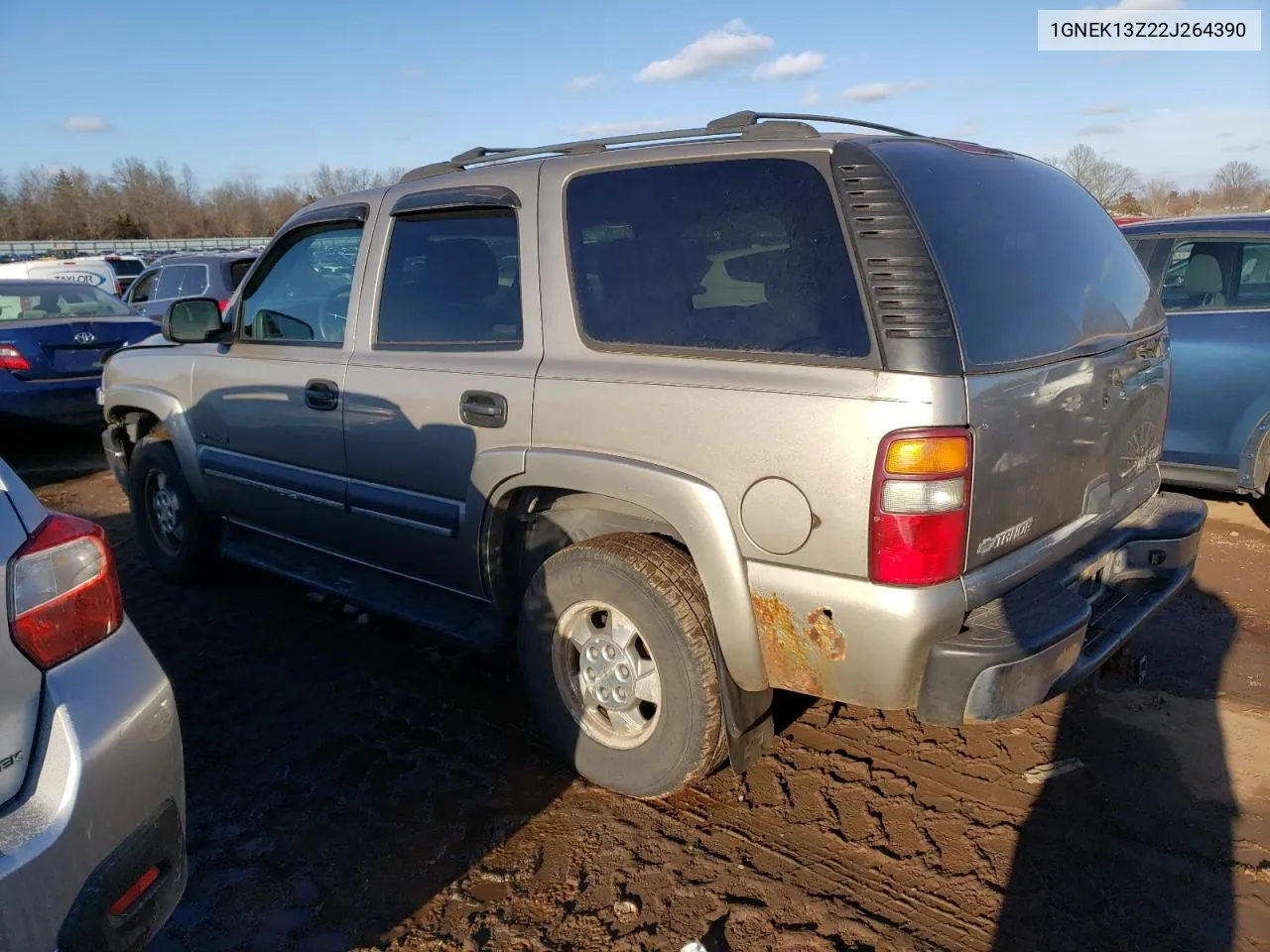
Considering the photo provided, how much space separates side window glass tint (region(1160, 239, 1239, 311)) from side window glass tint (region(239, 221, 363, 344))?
182 inches

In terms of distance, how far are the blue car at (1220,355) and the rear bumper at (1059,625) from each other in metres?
2.33

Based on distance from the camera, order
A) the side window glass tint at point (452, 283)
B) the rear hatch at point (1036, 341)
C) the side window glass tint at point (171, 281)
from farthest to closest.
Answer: the side window glass tint at point (171, 281) < the side window glass tint at point (452, 283) < the rear hatch at point (1036, 341)

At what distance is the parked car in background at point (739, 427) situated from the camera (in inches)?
92.4

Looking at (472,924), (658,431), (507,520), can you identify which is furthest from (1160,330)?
(472,924)

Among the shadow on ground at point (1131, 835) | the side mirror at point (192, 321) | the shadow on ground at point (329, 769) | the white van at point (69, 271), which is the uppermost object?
the white van at point (69, 271)

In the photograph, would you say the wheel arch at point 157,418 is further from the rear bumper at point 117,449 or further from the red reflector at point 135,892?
the red reflector at point 135,892

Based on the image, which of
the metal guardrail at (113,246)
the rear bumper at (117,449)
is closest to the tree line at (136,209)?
the metal guardrail at (113,246)

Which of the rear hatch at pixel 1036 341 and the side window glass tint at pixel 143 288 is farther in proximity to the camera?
the side window glass tint at pixel 143 288

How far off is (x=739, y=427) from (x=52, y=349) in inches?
300

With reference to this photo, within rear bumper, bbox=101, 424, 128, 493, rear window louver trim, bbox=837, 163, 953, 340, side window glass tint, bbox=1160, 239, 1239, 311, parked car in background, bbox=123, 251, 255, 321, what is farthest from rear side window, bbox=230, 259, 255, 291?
rear window louver trim, bbox=837, 163, 953, 340

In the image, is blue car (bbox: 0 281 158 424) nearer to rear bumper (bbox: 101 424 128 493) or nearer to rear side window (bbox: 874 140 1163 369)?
rear bumper (bbox: 101 424 128 493)

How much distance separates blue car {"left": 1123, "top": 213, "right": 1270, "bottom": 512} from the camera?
5.04 m

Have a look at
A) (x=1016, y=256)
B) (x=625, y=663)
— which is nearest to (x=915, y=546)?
(x=1016, y=256)

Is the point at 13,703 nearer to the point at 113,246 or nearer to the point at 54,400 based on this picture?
the point at 54,400
